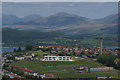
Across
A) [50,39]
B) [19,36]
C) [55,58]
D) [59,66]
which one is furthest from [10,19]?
[59,66]

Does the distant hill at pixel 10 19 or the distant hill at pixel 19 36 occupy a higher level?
the distant hill at pixel 10 19

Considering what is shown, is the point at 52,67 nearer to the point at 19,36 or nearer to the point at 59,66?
the point at 59,66

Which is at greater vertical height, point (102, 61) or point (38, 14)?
point (38, 14)

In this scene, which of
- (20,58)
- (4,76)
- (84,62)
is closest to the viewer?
(4,76)

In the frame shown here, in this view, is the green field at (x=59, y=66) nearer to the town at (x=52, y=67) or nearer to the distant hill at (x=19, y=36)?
the town at (x=52, y=67)

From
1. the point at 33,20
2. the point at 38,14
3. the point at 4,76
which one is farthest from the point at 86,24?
the point at 4,76

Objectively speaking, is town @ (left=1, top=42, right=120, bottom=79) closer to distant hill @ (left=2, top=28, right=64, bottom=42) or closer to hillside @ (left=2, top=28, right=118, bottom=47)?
hillside @ (left=2, top=28, right=118, bottom=47)

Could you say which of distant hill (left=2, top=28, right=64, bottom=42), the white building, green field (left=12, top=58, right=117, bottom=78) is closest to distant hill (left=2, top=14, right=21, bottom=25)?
distant hill (left=2, top=28, right=64, bottom=42)

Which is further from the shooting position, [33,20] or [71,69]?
[33,20]

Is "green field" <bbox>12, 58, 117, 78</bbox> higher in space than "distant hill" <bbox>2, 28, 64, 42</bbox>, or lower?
lower

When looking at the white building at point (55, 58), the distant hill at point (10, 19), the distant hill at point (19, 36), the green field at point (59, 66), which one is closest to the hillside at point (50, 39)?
the distant hill at point (19, 36)

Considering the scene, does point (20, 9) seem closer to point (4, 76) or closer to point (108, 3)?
point (108, 3)
